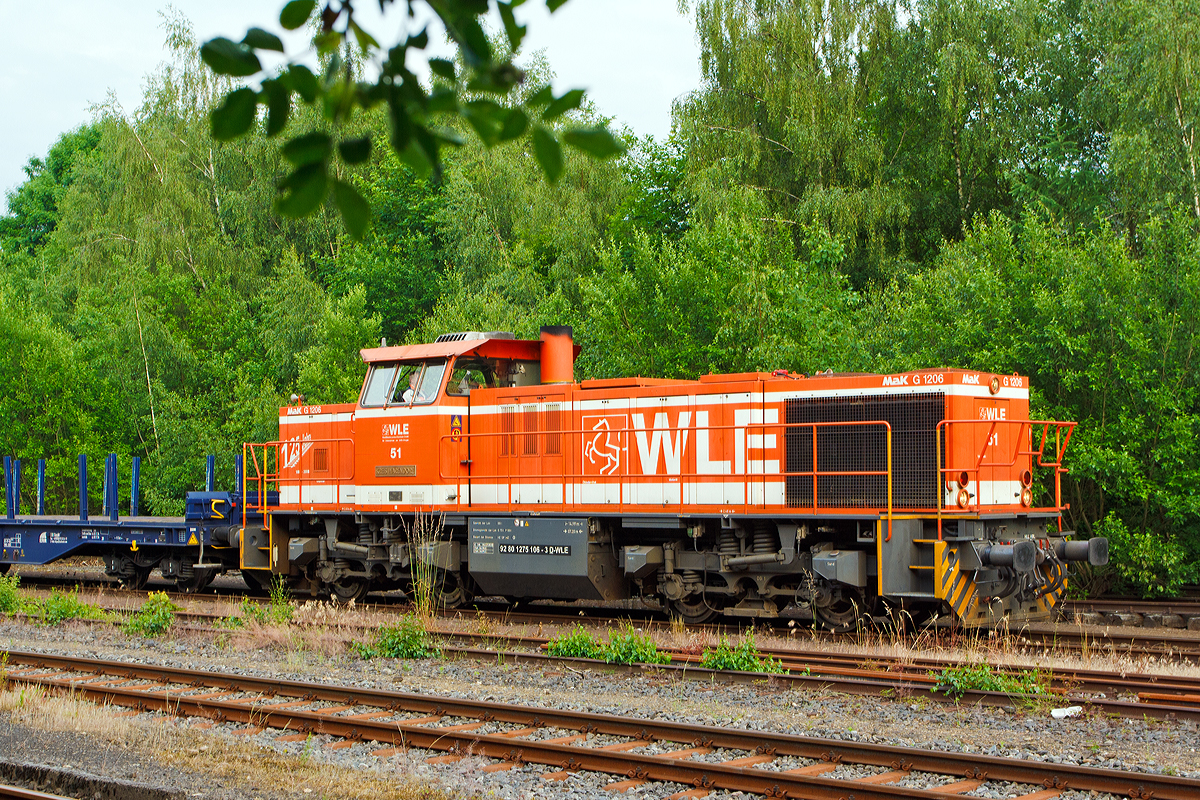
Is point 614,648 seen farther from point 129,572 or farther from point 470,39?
point 129,572

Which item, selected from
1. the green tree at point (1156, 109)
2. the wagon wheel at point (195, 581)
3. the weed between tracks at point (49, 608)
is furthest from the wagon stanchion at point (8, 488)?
the green tree at point (1156, 109)

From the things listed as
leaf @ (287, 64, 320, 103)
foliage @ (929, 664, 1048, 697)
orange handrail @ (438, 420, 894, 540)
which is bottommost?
foliage @ (929, 664, 1048, 697)

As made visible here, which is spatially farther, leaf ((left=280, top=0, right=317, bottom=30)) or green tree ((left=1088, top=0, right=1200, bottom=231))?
green tree ((left=1088, top=0, right=1200, bottom=231))

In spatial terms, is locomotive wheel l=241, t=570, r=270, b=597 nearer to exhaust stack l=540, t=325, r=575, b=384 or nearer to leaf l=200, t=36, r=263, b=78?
exhaust stack l=540, t=325, r=575, b=384

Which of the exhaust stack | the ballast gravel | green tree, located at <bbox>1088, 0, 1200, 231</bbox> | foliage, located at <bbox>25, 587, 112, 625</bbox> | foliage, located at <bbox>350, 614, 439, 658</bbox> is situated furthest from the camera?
green tree, located at <bbox>1088, 0, 1200, 231</bbox>

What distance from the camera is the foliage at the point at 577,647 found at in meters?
11.3

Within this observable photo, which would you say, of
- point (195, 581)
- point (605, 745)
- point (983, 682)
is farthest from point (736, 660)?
point (195, 581)

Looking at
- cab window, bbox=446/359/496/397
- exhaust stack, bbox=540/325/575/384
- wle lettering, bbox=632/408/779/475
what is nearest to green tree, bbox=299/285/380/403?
cab window, bbox=446/359/496/397

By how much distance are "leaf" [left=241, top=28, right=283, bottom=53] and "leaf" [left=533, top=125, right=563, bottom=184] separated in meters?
0.68

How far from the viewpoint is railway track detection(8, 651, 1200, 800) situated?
645 centimetres

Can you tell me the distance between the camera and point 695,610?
1360 centimetres

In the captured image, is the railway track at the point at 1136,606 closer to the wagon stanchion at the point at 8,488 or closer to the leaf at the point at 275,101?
the leaf at the point at 275,101

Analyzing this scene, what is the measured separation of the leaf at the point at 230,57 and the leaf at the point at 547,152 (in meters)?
0.71

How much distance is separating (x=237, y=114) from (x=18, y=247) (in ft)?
230
